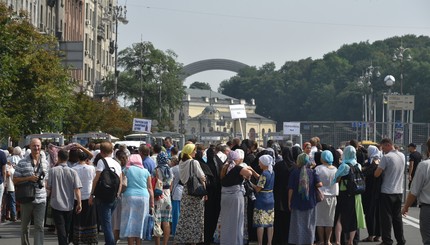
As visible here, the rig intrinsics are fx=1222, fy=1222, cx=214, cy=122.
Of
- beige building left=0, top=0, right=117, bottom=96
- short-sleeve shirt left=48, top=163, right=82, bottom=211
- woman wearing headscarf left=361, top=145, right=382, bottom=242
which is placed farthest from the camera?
beige building left=0, top=0, right=117, bottom=96

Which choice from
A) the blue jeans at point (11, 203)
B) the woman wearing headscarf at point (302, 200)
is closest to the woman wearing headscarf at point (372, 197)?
the woman wearing headscarf at point (302, 200)

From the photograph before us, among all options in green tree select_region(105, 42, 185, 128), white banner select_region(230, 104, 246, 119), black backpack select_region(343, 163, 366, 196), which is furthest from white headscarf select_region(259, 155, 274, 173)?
green tree select_region(105, 42, 185, 128)

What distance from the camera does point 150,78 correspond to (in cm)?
11888

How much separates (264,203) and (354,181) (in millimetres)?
1717

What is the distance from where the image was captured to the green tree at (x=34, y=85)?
1661 inches

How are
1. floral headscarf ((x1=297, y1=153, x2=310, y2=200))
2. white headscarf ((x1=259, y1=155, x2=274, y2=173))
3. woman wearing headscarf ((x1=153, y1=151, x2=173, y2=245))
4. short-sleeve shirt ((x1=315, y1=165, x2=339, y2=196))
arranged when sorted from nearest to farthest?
floral headscarf ((x1=297, y1=153, x2=310, y2=200)) → white headscarf ((x1=259, y1=155, x2=274, y2=173)) → short-sleeve shirt ((x1=315, y1=165, x2=339, y2=196)) → woman wearing headscarf ((x1=153, y1=151, x2=173, y2=245))

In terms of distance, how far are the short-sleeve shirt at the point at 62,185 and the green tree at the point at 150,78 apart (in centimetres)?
9521

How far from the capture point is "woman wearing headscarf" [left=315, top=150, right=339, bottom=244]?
20922 mm

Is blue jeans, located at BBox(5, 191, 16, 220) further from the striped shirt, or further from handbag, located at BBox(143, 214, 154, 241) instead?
the striped shirt

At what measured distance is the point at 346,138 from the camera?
4047 centimetres

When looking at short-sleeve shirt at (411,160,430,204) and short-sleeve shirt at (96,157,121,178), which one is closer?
short-sleeve shirt at (411,160,430,204)

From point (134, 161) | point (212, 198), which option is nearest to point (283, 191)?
point (212, 198)

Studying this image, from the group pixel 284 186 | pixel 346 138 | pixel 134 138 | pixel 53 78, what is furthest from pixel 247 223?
pixel 134 138

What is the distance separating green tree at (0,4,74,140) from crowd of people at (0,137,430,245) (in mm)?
18689
